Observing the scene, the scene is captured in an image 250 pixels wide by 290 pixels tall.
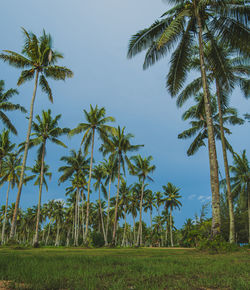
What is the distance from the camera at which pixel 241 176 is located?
31.6 meters

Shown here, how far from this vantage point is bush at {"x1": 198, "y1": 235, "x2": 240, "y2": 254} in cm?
926

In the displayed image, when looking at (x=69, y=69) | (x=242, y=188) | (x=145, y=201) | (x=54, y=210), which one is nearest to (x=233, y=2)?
(x=69, y=69)

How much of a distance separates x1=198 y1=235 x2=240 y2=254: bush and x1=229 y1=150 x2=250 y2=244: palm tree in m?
23.8

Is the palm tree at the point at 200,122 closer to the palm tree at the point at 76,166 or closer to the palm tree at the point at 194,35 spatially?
the palm tree at the point at 194,35

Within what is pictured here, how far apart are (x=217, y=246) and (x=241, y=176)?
25252 mm

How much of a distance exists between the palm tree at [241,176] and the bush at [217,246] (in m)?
23.8

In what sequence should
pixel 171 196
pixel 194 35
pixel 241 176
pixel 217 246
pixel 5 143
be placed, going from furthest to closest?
pixel 171 196
pixel 241 176
pixel 5 143
pixel 194 35
pixel 217 246

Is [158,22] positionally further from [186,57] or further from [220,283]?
[220,283]

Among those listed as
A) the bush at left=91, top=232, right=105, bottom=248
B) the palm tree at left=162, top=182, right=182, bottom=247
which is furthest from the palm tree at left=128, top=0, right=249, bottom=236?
the palm tree at left=162, top=182, right=182, bottom=247

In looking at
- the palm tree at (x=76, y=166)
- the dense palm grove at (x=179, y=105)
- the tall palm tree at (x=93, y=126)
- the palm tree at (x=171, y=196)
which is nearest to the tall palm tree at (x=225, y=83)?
the dense palm grove at (x=179, y=105)

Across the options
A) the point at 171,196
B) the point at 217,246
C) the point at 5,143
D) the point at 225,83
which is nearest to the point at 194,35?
the point at 225,83

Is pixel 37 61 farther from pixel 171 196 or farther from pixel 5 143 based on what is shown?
Result: pixel 171 196

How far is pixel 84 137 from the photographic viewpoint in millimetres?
27625

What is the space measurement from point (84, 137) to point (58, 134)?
3300 millimetres
